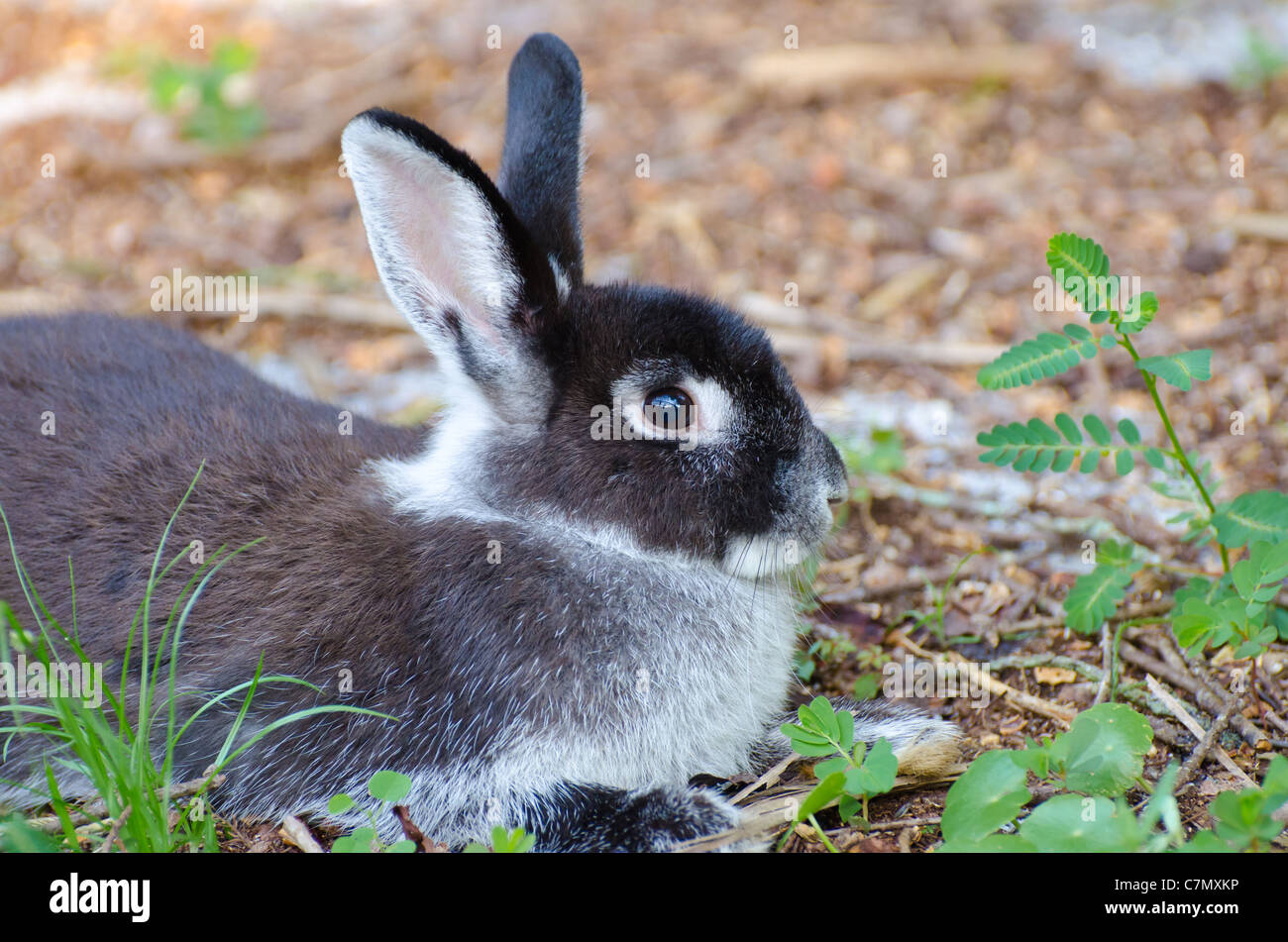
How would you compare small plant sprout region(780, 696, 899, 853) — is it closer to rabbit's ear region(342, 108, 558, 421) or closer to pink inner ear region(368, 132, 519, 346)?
rabbit's ear region(342, 108, 558, 421)

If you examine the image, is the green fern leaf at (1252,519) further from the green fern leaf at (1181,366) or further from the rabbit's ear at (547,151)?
the rabbit's ear at (547,151)

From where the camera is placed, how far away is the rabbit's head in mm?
3537

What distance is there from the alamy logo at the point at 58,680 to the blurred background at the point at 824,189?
8.15 feet

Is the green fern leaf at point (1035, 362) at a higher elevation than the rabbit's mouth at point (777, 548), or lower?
higher

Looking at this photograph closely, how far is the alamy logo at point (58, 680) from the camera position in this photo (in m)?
3.46

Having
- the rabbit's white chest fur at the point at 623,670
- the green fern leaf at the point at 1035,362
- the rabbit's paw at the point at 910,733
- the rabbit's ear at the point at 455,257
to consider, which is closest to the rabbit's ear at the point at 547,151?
the rabbit's ear at the point at 455,257

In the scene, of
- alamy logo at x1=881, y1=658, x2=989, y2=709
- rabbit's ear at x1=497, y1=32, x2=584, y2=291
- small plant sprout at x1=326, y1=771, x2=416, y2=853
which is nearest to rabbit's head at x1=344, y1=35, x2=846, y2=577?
rabbit's ear at x1=497, y1=32, x2=584, y2=291

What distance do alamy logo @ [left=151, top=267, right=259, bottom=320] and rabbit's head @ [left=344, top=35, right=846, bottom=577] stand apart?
12.6 feet

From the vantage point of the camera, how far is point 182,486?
3.88 metres

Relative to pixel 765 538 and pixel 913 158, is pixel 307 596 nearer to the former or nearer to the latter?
pixel 765 538

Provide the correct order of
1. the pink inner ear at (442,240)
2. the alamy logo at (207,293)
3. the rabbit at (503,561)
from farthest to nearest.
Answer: the alamy logo at (207,293), the rabbit at (503,561), the pink inner ear at (442,240)
